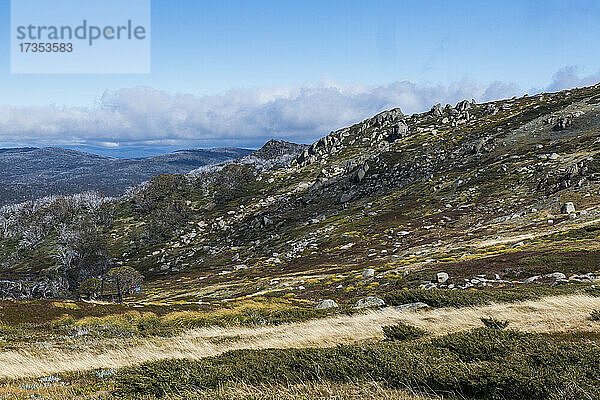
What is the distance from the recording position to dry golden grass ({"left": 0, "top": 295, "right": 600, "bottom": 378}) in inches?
527

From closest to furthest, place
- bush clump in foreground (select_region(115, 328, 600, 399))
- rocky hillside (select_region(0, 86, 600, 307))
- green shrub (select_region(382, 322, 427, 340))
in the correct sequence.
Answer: bush clump in foreground (select_region(115, 328, 600, 399)), green shrub (select_region(382, 322, 427, 340)), rocky hillside (select_region(0, 86, 600, 307))

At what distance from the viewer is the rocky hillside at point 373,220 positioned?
3816cm

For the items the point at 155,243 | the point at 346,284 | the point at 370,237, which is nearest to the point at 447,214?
the point at 370,237

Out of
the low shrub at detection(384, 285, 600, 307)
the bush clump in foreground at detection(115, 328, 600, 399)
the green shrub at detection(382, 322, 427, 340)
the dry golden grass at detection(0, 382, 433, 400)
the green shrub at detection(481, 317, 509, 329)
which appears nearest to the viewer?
the bush clump in foreground at detection(115, 328, 600, 399)

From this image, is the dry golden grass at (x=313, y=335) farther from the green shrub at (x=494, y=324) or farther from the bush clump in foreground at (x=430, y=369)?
the bush clump in foreground at (x=430, y=369)

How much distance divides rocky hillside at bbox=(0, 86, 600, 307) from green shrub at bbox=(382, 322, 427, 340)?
9351 millimetres

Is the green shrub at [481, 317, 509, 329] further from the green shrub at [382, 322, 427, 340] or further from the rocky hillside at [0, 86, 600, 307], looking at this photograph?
the rocky hillside at [0, 86, 600, 307]

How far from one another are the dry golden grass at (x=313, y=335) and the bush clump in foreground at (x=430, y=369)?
12.5ft

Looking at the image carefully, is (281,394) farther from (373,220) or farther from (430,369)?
(373,220)

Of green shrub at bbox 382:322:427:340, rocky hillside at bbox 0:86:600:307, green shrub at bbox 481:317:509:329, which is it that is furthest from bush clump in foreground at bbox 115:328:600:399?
rocky hillside at bbox 0:86:600:307

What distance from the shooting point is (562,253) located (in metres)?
30.1

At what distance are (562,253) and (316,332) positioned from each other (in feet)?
86.8

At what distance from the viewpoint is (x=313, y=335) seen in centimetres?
1594

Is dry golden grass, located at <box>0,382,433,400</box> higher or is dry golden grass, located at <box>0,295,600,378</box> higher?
dry golden grass, located at <box>0,382,433,400</box>
